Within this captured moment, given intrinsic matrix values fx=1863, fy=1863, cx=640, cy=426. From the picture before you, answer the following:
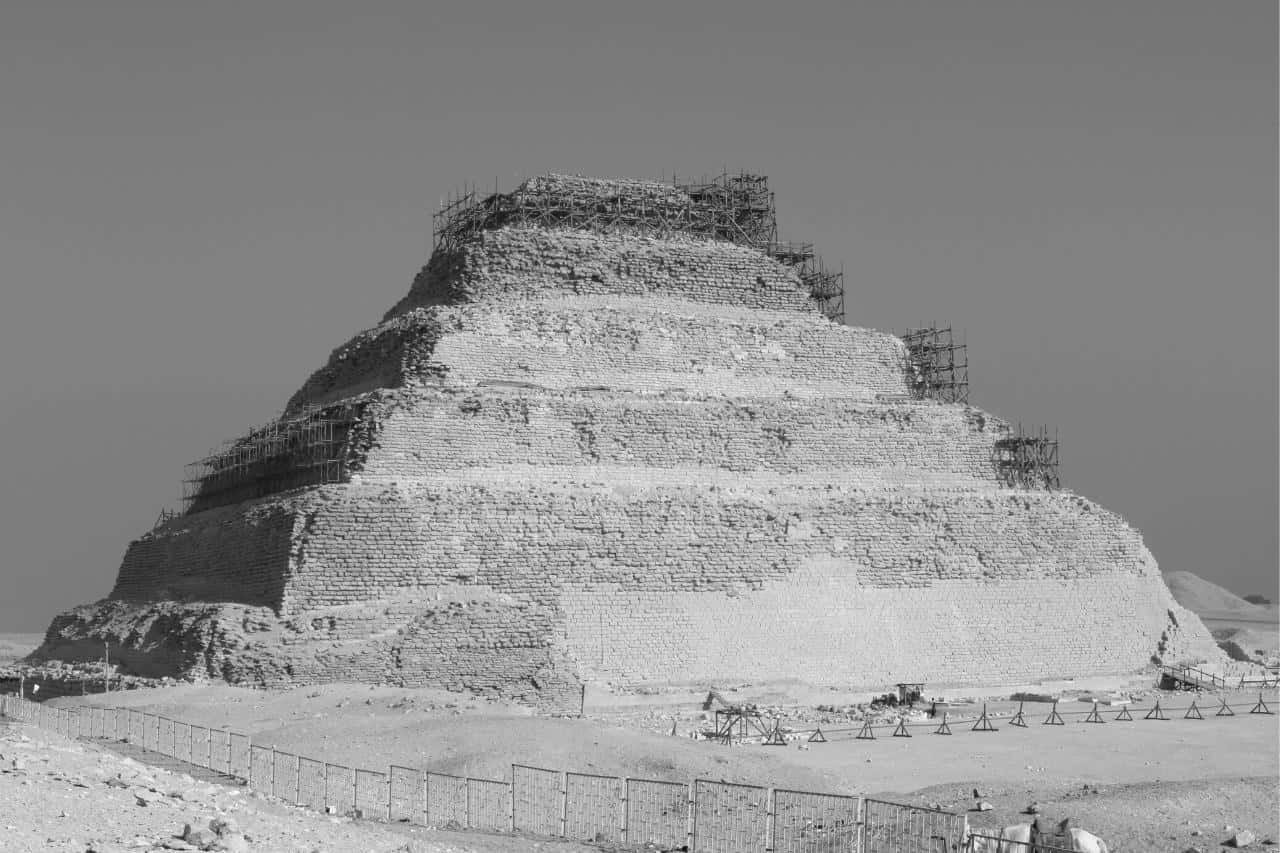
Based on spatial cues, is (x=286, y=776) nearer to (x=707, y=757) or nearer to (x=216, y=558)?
(x=707, y=757)

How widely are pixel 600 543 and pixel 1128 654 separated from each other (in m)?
11.7

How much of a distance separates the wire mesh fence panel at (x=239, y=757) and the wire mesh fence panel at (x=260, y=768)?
96 mm

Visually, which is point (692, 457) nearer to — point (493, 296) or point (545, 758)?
point (493, 296)

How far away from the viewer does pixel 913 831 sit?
59.4ft

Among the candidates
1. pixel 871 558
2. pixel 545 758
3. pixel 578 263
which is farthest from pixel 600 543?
pixel 545 758

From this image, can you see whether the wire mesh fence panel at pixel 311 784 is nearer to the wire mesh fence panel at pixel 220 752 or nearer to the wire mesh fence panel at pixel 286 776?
the wire mesh fence panel at pixel 286 776

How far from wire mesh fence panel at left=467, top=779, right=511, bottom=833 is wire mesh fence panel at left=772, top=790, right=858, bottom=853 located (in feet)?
9.85

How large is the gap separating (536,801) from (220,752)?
5.43 meters

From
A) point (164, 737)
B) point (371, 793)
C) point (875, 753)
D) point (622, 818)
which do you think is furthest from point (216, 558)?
point (622, 818)

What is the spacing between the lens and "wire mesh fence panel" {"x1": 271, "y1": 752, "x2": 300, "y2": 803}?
2128cm

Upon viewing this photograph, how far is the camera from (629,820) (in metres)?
20.1

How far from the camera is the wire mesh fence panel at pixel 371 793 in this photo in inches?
819

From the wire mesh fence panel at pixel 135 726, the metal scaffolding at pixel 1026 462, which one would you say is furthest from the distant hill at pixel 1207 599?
the wire mesh fence panel at pixel 135 726

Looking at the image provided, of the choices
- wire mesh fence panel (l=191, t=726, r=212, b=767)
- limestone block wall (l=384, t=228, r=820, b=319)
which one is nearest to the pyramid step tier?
wire mesh fence panel (l=191, t=726, r=212, b=767)
